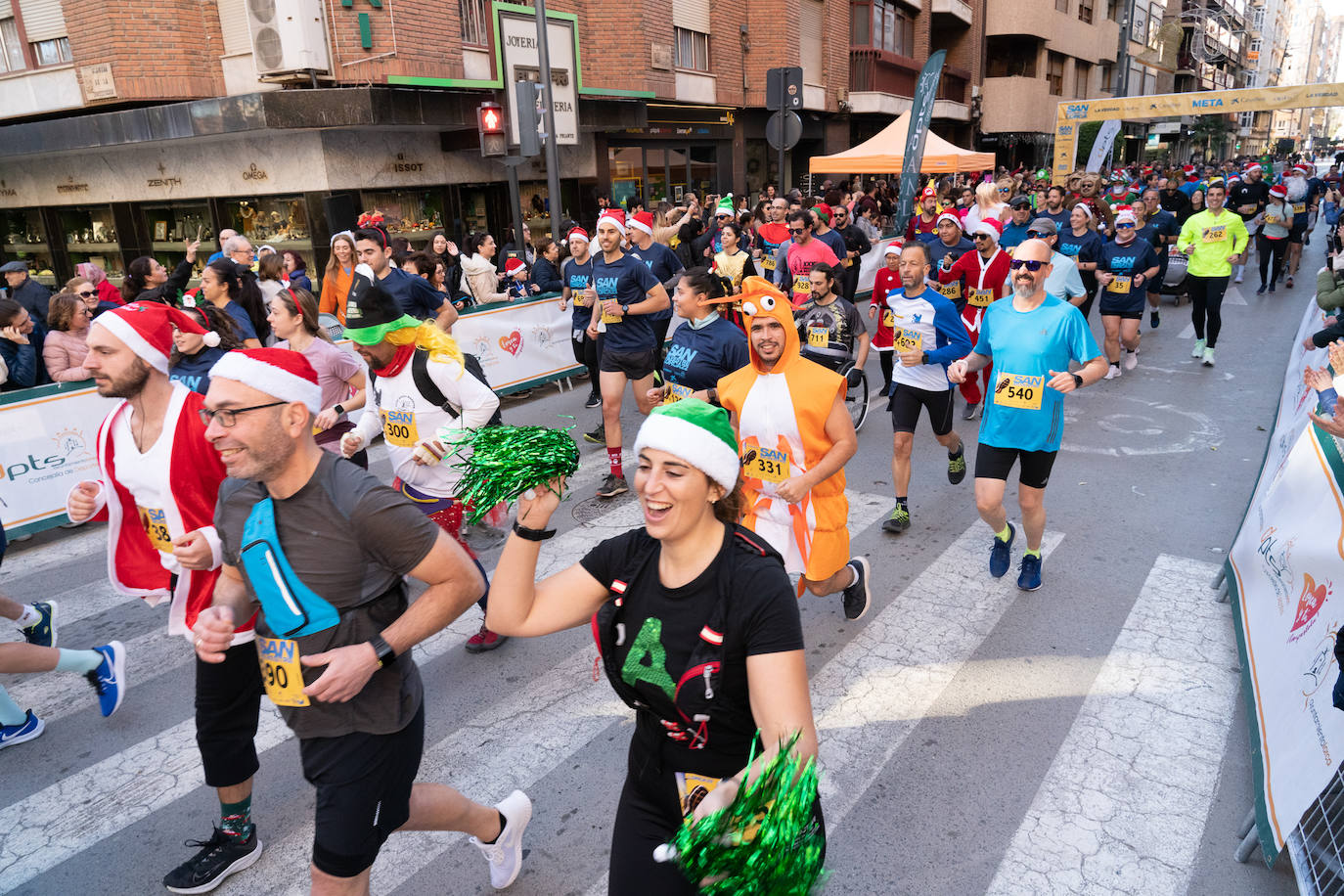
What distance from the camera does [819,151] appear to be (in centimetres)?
3088

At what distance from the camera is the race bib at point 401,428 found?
4.70 meters

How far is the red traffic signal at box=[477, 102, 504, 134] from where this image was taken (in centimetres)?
1132

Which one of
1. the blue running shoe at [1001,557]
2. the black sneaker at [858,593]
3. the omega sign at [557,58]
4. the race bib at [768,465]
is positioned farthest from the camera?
the omega sign at [557,58]

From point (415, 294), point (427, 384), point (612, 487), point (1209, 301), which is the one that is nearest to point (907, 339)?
point (612, 487)

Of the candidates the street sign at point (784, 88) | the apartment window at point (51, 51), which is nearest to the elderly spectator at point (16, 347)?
the street sign at point (784, 88)

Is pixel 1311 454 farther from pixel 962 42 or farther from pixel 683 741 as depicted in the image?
pixel 962 42

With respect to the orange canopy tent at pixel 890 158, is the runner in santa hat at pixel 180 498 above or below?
below

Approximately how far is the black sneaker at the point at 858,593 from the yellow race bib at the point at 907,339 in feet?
7.43

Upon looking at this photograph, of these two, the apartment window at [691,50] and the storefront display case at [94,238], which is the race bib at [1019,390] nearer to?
the apartment window at [691,50]

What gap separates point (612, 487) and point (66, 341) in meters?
5.04

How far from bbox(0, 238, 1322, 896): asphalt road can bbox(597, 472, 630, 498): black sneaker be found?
0.62 m

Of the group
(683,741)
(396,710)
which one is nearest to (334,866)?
(396,710)

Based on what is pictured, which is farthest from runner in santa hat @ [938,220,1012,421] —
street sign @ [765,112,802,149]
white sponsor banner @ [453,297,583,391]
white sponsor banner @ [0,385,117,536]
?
white sponsor banner @ [0,385,117,536]

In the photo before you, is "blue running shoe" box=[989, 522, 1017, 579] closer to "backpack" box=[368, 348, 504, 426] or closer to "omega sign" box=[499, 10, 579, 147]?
"backpack" box=[368, 348, 504, 426]
